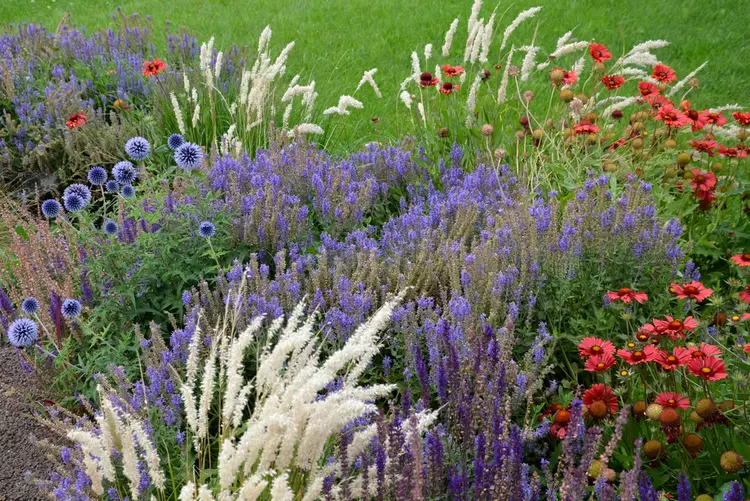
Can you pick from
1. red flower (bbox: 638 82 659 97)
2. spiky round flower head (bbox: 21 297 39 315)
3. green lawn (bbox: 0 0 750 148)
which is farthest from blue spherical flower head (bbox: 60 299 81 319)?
green lawn (bbox: 0 0 750 148)

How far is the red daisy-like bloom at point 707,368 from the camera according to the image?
2.34 m

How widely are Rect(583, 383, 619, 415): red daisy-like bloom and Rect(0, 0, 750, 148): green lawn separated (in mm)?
4276

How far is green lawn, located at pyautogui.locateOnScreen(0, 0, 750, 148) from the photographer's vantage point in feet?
24.3

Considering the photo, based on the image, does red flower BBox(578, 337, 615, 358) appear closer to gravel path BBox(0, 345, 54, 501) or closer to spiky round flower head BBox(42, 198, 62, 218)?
gravel path BBox(0, 345, 54, 501)

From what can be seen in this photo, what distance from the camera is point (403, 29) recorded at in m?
8.58

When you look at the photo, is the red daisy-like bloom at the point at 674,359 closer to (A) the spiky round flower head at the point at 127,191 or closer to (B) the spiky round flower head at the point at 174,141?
(A) the spiky round flower head at the point at 127,191

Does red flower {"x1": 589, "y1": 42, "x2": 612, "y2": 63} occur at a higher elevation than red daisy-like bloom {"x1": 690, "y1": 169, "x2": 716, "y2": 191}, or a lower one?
higher

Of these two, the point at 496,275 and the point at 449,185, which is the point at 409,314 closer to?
the point at 496,275

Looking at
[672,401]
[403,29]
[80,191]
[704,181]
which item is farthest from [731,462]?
[403,29]

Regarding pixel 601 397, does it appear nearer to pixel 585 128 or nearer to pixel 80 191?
pixel 585 128

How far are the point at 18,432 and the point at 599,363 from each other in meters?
2.31

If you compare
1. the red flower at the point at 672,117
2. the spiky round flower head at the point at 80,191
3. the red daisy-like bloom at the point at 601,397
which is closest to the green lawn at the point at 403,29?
the red flower at the point at 672,117

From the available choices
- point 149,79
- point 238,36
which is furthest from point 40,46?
point 238,36

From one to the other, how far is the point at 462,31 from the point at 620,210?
5.45 meters
